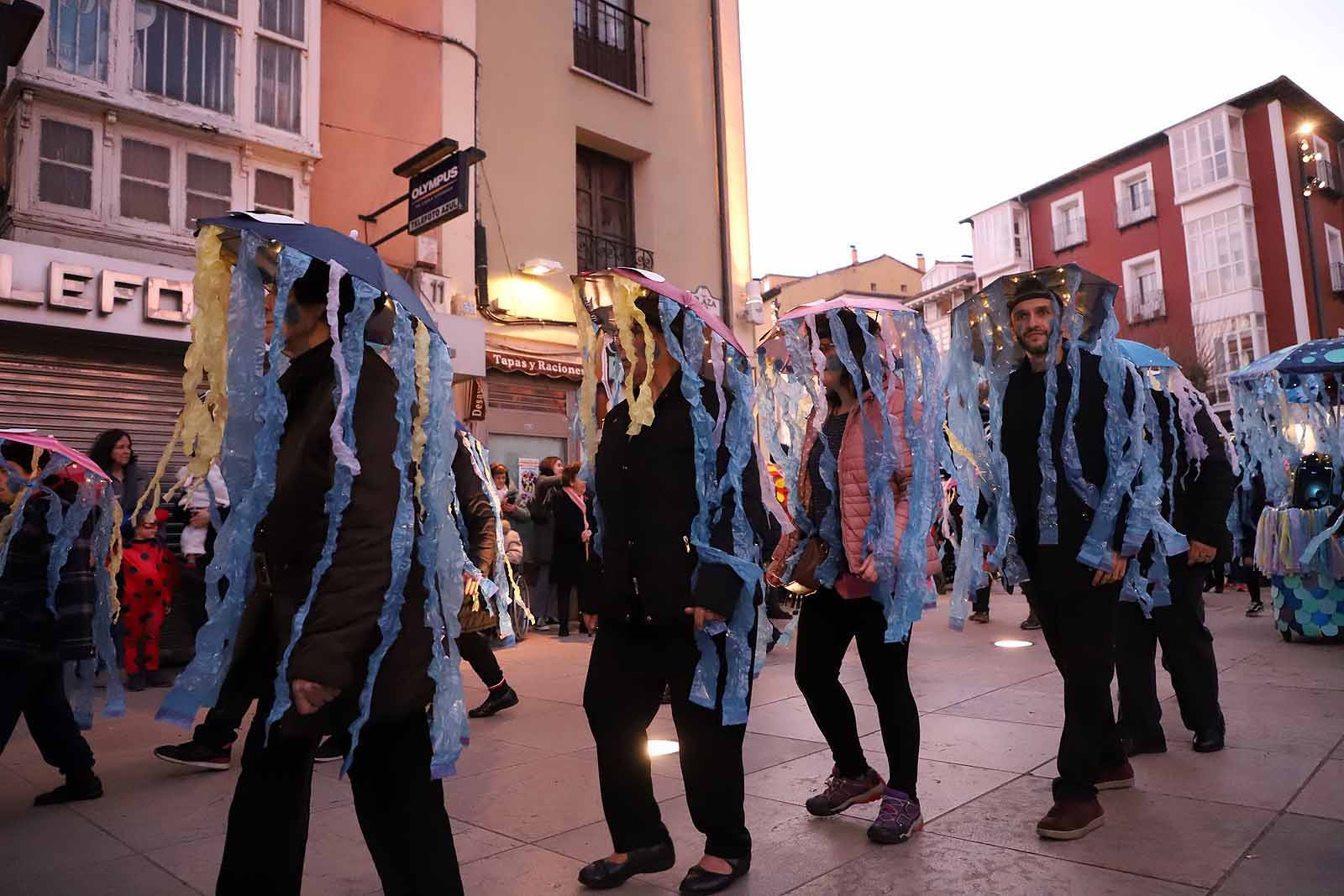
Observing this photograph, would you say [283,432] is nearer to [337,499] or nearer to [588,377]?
[337,499]

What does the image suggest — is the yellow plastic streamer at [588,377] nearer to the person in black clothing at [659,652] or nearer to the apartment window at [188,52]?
the person in black clothing at [659,652]

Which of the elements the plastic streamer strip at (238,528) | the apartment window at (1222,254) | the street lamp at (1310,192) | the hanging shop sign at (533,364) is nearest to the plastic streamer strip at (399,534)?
the plastic streamer strip at (238,528)

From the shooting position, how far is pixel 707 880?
9.10 feet

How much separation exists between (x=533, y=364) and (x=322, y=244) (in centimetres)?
1092

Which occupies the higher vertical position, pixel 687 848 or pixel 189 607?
pixel 189 607

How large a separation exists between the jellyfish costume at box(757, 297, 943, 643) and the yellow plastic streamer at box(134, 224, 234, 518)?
6.75 ft

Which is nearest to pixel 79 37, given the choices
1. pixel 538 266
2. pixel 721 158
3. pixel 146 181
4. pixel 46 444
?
pixel 146 181

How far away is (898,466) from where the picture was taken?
11.1 ft

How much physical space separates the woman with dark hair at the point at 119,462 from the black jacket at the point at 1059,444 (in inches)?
237

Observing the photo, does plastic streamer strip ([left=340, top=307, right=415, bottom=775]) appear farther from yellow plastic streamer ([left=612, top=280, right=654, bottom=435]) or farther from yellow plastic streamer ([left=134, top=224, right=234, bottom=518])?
yellow plastic streamer ([left=612, top=280, right=654, bottom=435])

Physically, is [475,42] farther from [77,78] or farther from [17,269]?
[17,269]

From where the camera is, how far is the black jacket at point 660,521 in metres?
2.84

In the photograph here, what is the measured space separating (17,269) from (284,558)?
8094mm

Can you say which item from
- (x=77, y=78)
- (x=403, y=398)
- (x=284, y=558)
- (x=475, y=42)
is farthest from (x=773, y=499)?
(x=475, y=42)
